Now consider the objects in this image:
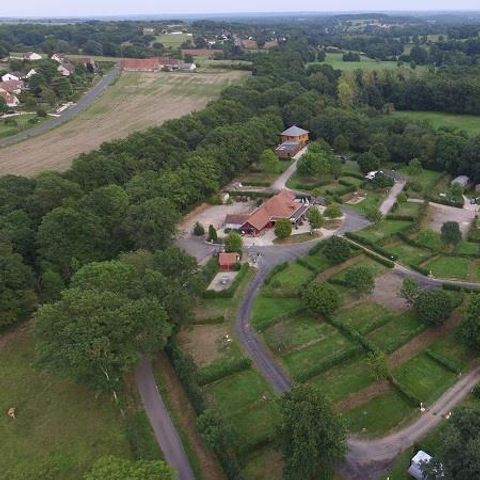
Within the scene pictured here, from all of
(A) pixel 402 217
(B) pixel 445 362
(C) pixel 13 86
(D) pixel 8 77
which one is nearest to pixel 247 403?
(B) pixel 445 362

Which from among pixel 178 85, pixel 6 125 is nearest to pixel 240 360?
pixel 6 125

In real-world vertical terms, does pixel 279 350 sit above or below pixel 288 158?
above

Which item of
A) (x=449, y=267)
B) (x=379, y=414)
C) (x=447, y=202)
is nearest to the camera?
(x=379, y=414)

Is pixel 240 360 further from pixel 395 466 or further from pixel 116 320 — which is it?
pixel 395 466

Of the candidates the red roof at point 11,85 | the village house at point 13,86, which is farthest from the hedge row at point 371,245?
the red roof at point 11,85

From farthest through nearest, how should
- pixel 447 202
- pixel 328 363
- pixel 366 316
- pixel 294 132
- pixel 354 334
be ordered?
pixel 294 132 < pixel 447 202 < pixel 366 316 < pixel 354 334 < pixel 328 363

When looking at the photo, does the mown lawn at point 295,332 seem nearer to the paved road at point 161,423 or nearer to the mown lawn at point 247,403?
the mown lawn at point 247,403

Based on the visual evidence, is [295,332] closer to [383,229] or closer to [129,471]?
[129,471]
